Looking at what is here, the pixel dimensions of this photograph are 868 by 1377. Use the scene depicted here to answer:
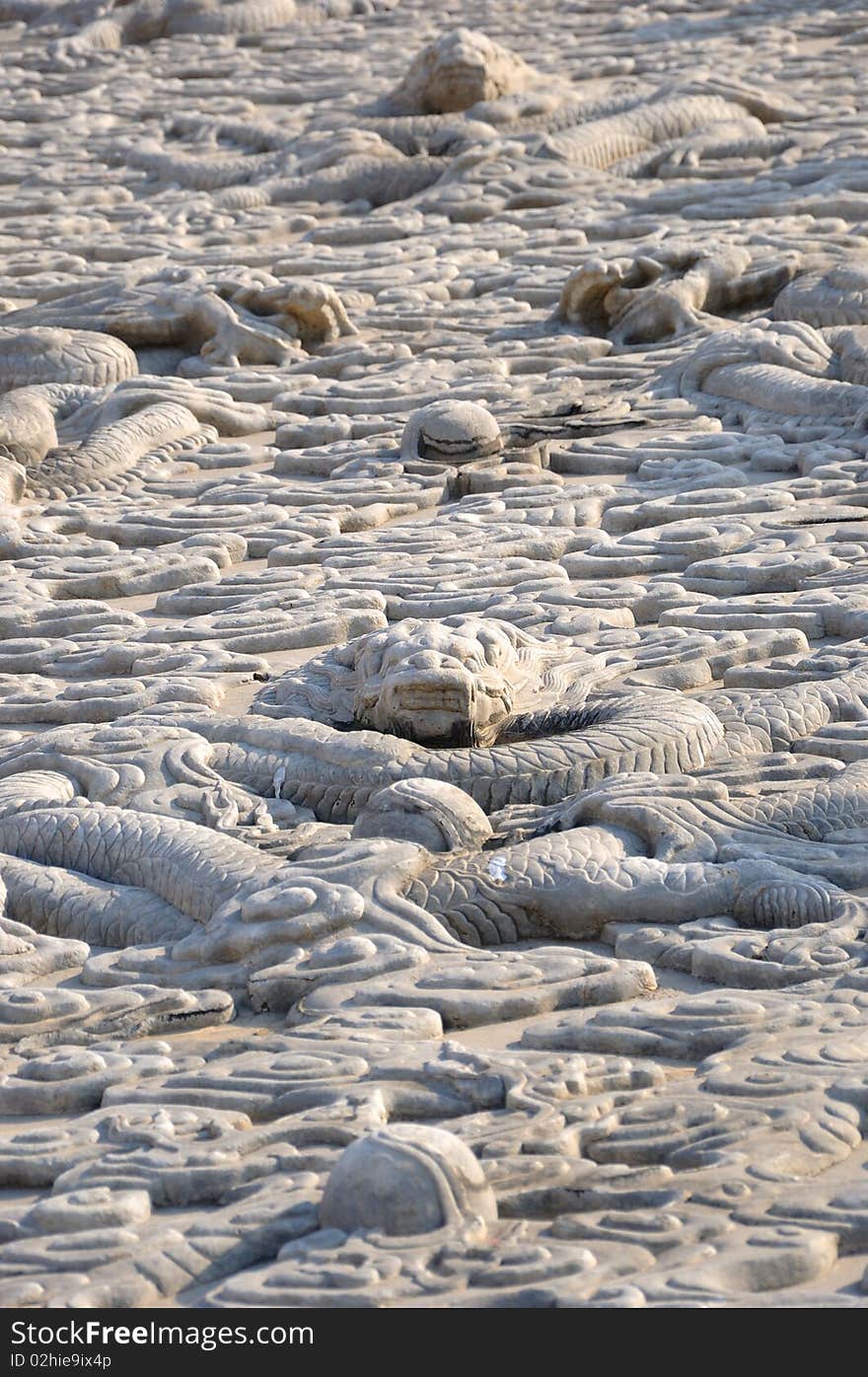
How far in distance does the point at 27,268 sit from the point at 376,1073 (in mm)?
9537

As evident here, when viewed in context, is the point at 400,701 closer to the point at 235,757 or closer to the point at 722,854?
the point at 235,757

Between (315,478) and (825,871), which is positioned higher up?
(825,871)

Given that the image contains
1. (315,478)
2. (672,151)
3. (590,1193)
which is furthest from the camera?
(672,151)

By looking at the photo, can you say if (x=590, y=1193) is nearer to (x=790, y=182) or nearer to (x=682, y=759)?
(x=682, y=759)

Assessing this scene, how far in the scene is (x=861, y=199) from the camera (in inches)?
497

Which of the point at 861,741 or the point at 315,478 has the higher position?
the point at 861,741

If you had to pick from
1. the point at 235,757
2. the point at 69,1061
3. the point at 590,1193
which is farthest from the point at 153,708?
the point at 590,1193

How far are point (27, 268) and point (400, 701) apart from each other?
25.9 feet

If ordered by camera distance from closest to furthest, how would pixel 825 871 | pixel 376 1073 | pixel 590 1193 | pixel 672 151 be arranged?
pixel 590 1193
pixel 376 1073
pixel 825 871
pixel 672 151

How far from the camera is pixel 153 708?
657 centimetres

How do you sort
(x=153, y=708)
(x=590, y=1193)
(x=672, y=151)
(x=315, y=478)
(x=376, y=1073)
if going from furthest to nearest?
(x=672, y=151)
(x=315, y=478)
(x=153, y=708)
(x=376, y=1073)
(x=590, y=1193)

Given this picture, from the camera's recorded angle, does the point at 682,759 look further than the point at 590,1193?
Yes

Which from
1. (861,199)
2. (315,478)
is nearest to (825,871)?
(315,478)

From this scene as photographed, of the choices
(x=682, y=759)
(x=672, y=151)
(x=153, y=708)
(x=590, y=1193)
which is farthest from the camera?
(x=672, y=151)
